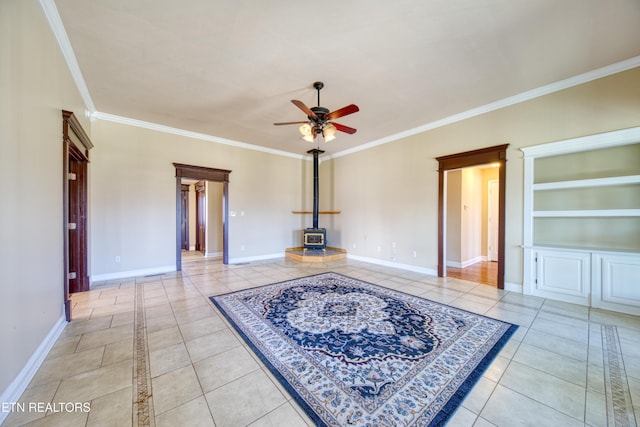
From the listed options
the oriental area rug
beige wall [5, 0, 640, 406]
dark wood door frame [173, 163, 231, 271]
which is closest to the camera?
the oriental area rug

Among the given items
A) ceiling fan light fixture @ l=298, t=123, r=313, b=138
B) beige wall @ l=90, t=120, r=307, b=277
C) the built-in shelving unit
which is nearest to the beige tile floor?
the built-in shelving unit

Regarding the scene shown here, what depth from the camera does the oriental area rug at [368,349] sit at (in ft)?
5.01

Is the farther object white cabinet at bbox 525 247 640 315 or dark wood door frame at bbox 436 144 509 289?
dark wood door frame at bbox 436 144 509 289

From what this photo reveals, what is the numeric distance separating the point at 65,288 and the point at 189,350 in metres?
1.91

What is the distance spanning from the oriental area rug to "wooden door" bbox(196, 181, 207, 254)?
4926mm

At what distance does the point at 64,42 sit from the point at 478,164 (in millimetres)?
5854

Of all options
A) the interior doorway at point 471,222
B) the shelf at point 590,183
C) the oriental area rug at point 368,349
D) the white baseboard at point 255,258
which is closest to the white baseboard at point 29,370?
the oriental area rug at point 368,349

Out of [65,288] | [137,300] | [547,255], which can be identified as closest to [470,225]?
[547,255]

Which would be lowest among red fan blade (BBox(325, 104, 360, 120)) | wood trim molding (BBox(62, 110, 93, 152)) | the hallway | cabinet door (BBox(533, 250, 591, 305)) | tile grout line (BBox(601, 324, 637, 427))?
the hallway

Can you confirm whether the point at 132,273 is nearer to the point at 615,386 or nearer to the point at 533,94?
the point at 615,386

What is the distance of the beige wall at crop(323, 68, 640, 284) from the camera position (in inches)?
121

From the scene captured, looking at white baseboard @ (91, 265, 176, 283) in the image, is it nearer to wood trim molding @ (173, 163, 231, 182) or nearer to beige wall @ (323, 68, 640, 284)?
wood trim molding @ (173, 163, 231, 182)

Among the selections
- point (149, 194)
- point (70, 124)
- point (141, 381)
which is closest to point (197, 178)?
point (149, 194)

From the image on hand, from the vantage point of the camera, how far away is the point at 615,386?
1.69 meters
